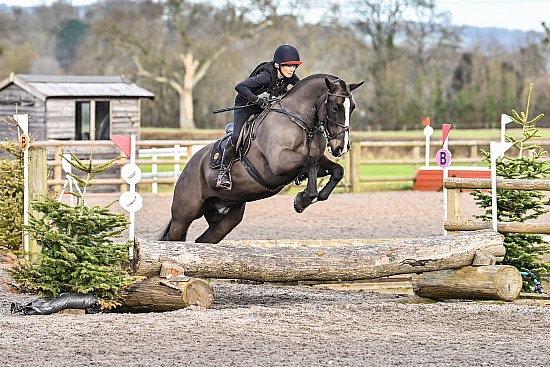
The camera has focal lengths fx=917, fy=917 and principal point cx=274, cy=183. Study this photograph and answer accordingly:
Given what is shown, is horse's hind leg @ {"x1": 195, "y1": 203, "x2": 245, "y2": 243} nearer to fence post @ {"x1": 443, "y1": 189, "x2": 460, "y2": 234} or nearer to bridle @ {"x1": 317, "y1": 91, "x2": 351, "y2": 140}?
bridle @ {"x1": 317, "y1": 91, "x2": 351, "y2": 140}

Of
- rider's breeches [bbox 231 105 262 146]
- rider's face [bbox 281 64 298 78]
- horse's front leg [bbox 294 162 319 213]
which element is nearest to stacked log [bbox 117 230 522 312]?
horse's front leg [bbox 294 162 319 213]

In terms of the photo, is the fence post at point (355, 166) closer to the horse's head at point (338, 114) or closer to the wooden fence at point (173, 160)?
the wooden fence at point (173, 160)

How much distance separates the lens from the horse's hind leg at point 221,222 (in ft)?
26.9

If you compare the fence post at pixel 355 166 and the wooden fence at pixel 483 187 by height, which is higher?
the fence post at pixel 355 166

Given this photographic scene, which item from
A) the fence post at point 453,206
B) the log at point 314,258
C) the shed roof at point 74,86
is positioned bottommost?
the log at point 314,258

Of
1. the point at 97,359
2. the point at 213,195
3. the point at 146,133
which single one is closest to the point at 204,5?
the point at 146,133

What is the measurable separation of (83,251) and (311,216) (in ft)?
26.6

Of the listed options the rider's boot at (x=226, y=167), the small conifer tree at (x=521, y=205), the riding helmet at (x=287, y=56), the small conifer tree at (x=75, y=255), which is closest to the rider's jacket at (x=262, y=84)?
the riding helmet at (x=287, y=56)

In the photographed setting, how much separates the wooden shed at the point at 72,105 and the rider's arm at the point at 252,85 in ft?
42.8

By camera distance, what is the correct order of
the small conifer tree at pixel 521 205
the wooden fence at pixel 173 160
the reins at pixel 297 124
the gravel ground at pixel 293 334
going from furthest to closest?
the wooden fence at pixel 173 160, the small conifer tree at pixel 521 205, the reins at pixel 297 124, the gravel ground at pixel 293 334

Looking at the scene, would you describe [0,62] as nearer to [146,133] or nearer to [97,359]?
[146,133]

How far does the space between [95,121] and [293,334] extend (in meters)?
15.9

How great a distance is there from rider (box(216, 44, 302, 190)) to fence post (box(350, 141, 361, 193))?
1033cm

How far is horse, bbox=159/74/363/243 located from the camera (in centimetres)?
694
